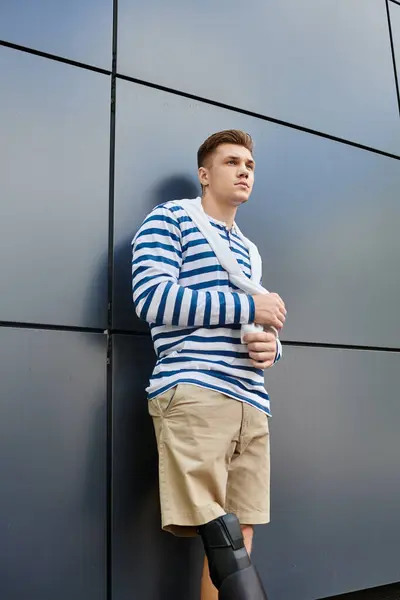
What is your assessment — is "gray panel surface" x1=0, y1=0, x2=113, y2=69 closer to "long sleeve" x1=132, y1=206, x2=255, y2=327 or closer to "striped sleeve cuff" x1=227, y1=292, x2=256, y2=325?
"long sleeve" x1=132, y1=206, x2=255, y2=327

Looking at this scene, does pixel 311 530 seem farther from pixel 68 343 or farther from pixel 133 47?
pixel 133 47

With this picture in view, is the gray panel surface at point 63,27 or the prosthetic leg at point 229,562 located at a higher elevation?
the gray panel surface at point 63,27

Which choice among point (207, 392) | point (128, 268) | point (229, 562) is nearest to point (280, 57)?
point (128, 268)

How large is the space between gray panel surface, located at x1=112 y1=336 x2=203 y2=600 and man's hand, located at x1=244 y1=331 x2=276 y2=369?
52 cm

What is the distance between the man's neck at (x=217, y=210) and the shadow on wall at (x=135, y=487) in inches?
14.2

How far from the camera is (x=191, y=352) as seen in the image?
1.83 metres

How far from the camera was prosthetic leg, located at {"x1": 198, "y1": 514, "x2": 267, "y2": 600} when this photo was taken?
5.06 feet

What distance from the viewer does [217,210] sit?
7.02ft

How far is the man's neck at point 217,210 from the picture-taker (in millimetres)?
2137

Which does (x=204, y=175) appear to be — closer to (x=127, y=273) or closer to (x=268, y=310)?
(x=127, y=273)

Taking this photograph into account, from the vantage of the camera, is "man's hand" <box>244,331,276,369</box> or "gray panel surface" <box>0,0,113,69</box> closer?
"man's hand" <box>244,331,276,369</box>

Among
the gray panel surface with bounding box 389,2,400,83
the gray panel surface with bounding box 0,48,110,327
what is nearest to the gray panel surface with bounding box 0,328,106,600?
the gray panel surface with bounding box 0,48,110,327

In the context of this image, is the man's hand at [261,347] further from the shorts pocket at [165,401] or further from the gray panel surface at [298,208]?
the gray panel surface at [298,208]

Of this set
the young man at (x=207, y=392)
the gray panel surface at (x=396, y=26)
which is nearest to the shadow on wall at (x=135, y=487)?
the young man at (x=207, y=392)
